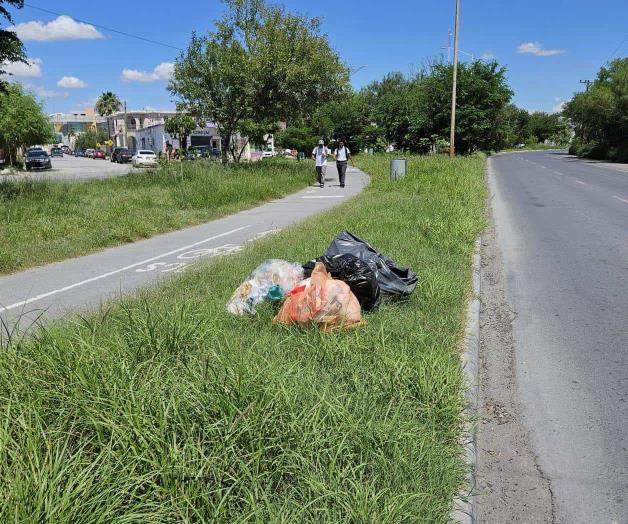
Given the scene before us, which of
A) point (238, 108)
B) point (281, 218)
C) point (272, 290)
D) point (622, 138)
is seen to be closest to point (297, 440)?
point (272, 290)

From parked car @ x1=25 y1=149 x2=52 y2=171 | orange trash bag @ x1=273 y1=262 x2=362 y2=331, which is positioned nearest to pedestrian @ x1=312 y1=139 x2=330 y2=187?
orange trash bag @ x1=273 y1=262 x2=362 y2=331

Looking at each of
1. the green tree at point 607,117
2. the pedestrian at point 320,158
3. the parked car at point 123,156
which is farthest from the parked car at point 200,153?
the green tree at point 607,117

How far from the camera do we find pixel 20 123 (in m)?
47.8

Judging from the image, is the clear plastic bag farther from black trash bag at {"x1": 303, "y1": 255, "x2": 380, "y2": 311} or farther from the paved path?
the paved path

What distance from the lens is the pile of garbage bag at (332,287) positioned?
15.1ft

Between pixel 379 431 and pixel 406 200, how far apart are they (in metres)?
11.3

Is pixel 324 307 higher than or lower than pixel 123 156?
higher

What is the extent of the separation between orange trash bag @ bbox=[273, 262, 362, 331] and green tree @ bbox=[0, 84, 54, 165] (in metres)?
45.6

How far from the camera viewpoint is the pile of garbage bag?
15.1 feet

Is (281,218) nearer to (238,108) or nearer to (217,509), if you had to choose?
(217,509)

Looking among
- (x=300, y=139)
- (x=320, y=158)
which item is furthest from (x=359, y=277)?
(x=300, y=139)

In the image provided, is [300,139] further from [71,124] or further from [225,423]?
[71,124]

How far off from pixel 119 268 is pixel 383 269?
465 centimetres

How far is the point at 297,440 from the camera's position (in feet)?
9.10
